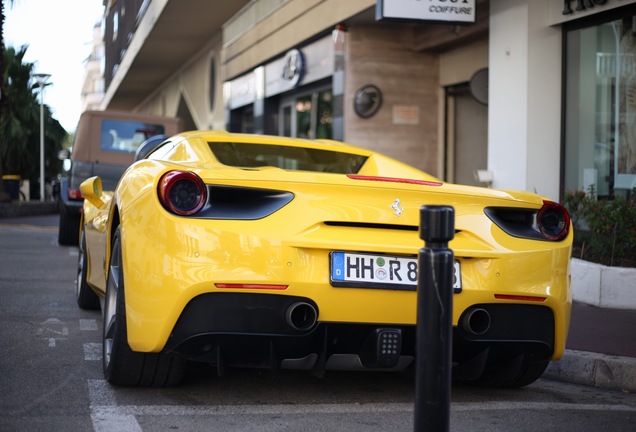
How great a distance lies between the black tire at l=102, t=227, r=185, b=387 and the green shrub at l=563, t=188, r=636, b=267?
5.04 m

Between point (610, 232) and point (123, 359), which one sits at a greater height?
point (610, 232)

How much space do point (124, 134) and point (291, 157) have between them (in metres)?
10.1

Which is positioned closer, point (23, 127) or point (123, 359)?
point (123, 359)

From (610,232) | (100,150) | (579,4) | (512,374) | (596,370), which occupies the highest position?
(579,4)

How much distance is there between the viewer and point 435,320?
3.05 m

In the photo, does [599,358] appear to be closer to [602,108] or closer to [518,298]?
[518,298]

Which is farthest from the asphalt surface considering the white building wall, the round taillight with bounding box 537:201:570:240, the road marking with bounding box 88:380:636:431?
the white building wall

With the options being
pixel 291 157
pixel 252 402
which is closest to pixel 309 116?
pixel 291 157

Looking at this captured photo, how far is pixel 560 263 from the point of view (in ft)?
14.7

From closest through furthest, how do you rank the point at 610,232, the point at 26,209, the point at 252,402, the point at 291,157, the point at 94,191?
1. the point at 252,402
2. the point at 291,157
3. the point at 94,191
4. the point at 610,232
5. the point at 26,209

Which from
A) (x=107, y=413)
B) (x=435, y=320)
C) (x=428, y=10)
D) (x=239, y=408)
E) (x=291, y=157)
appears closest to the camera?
(x=435, y=320)

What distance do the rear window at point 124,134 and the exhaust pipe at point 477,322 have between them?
11.3 metres

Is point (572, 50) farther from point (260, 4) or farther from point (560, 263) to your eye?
point (260, 4)

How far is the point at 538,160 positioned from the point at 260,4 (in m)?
12.3
